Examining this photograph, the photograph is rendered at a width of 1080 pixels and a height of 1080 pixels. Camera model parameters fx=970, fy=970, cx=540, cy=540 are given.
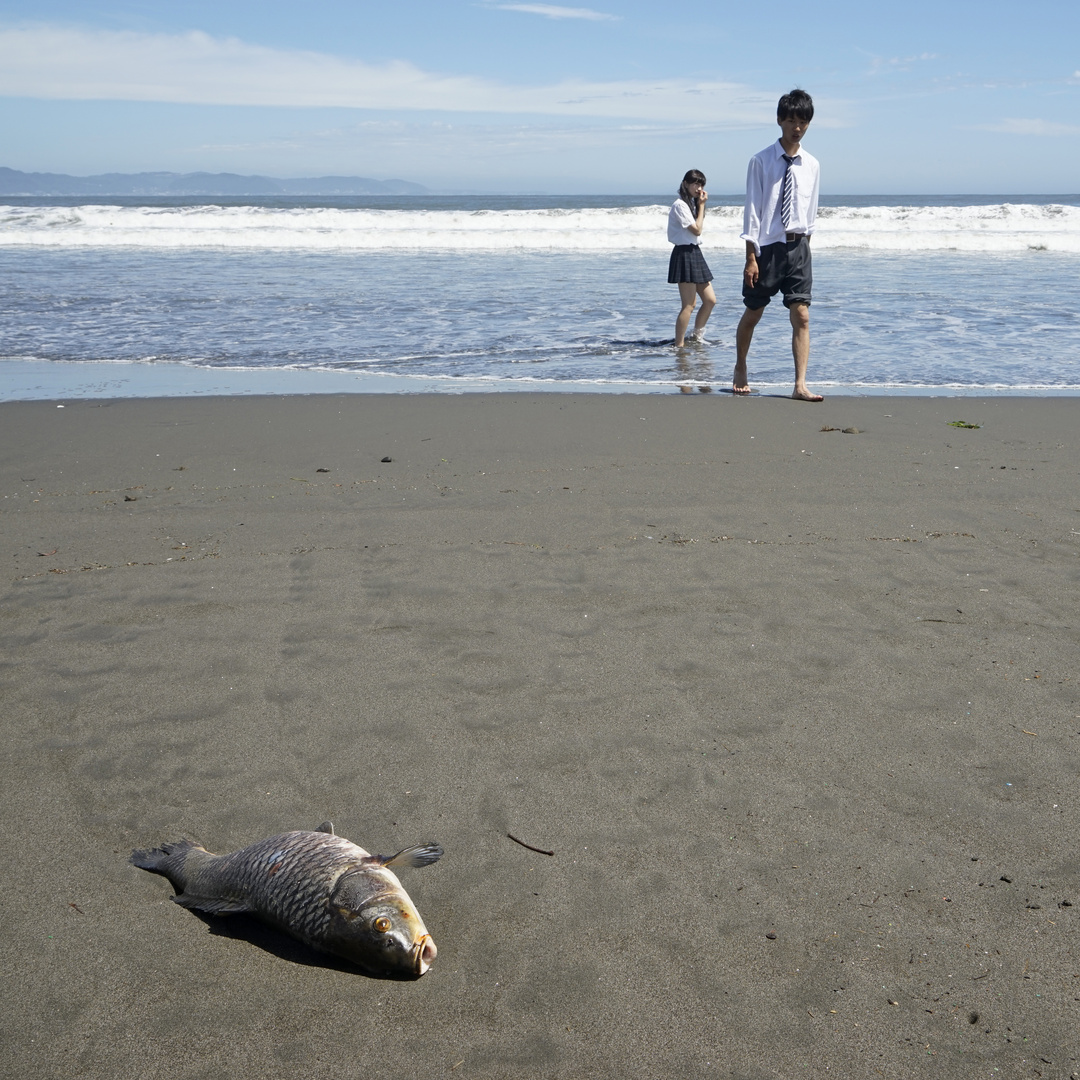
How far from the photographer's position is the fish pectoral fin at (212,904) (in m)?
2.06

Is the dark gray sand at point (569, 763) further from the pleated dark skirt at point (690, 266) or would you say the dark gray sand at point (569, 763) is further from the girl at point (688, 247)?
the pleated dark skirt at point (690, 266)

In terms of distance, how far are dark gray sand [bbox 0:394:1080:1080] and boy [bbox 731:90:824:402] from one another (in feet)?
7.76

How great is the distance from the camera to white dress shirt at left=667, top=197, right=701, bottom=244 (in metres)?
9.77

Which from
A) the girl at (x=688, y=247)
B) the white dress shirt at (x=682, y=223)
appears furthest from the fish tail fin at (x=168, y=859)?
the white dress shirt at (x=682, y=223)

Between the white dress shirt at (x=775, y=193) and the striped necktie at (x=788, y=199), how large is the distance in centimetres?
1

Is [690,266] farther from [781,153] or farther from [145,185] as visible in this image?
[145,185]

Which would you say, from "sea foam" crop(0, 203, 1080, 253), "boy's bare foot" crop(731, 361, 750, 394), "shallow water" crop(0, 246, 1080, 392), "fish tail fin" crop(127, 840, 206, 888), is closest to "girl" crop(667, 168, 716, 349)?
"shallow water" crop(0, 246, 1080, 392)

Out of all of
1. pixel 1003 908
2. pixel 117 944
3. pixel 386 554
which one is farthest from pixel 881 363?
pixel 117 944

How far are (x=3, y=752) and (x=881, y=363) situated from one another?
8089mm

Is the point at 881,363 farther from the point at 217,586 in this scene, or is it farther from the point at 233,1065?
the point at 233,1065

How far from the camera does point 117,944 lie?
6.75 feet

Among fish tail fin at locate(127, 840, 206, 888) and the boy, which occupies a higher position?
the boy

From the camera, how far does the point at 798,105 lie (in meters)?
6.62

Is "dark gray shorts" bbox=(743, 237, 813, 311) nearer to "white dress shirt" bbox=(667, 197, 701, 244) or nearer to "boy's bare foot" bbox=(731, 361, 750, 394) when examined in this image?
"boy's bare foot" bbox=(731, 361, 750, 394)
